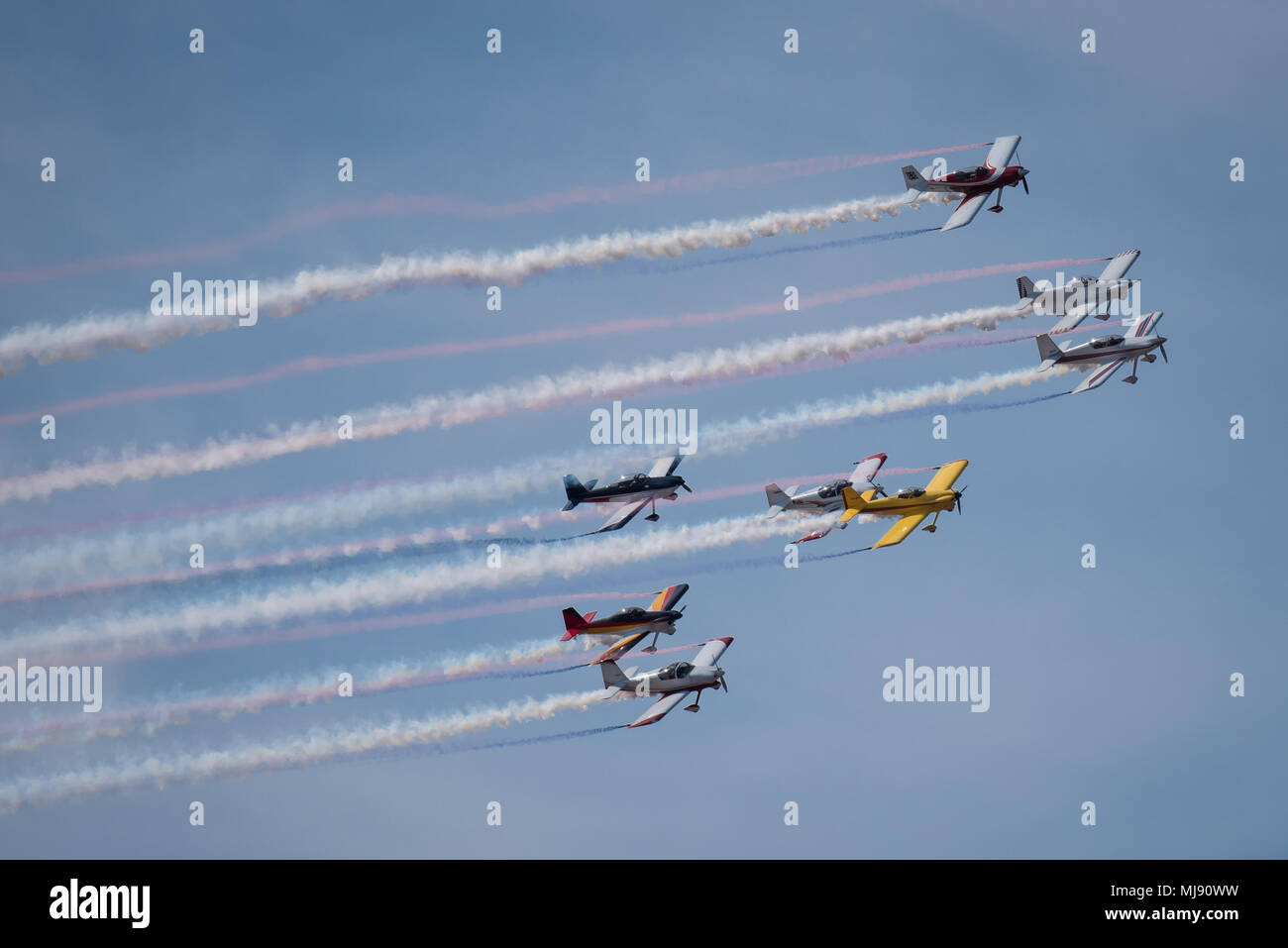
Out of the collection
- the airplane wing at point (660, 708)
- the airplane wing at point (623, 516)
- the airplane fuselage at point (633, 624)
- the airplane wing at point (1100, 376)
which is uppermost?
the airplane wing at point (1100, 376)

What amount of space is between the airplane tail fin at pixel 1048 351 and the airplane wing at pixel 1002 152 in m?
8.30

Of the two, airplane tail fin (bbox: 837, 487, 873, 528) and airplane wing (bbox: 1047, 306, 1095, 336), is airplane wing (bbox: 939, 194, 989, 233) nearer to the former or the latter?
airplane wing (bbox: 1047, 306, 1095, 336)

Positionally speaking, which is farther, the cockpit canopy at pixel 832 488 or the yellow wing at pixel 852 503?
the cockpit canopy at pixel 832 488

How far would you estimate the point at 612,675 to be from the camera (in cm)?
10488

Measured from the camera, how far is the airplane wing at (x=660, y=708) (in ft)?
341

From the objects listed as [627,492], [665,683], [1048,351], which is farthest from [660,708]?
[1048,351]

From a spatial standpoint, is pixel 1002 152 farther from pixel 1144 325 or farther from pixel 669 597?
pixel 669 597

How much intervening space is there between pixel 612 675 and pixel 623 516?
7222 mm

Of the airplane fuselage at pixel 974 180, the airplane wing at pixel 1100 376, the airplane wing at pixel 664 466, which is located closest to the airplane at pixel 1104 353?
the airplane wing at pixel 1100 376

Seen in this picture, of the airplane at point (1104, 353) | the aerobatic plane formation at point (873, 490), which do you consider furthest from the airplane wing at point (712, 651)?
the airplane at point (1104, 353)

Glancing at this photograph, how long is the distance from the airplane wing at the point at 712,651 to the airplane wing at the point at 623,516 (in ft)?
25.1

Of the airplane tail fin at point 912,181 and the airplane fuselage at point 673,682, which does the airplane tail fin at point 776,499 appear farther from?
the airplane tail fin at point 912,181

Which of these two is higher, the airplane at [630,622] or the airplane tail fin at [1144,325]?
the airplane tail fin at [1144,325]

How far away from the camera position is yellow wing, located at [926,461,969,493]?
110m
